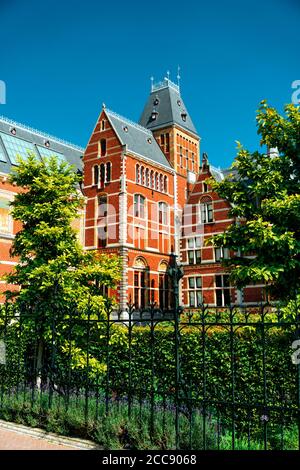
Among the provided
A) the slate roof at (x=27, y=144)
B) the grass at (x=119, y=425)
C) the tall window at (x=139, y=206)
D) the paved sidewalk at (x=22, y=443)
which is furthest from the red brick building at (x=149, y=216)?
the paved sidewalk at (x=22, y=443)

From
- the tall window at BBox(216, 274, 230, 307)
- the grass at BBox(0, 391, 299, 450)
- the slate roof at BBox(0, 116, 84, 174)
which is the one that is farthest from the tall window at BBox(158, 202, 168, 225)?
the grass at BBox(0, 391, 299, 450)

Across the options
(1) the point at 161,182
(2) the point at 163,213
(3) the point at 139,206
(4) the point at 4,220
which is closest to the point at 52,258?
(4) the point at 4,220

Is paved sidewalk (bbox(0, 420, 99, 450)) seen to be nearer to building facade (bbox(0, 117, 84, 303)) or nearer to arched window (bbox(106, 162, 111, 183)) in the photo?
building facade (bbox(0, 117, 84, 303))

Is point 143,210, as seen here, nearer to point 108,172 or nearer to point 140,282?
point 108,172

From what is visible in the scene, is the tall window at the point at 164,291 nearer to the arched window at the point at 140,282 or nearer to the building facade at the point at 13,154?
the arched window at the point at 140,282

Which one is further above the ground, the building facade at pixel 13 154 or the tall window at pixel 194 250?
the building facade at pixel 13 154

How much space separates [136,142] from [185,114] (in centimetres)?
856

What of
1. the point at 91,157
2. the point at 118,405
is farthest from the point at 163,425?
the point at 91,157

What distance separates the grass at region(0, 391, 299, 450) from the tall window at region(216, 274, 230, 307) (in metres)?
21.4

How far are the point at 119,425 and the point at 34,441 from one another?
5.26ft

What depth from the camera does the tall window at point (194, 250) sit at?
3269 cm

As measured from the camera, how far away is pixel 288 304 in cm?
1036

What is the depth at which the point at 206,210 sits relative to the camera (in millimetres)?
33219
